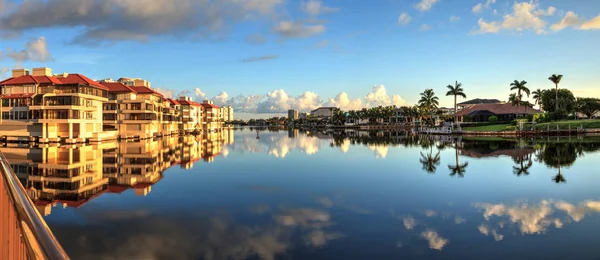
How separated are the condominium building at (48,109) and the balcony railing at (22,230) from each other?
6789 centimetres

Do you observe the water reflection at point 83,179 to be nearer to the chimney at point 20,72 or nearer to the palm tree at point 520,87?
the chimney at point 20,72

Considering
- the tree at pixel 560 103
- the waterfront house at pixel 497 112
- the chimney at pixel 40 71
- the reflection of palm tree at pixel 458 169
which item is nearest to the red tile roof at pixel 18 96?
the chimney at pixel 40 71

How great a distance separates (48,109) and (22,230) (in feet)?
244

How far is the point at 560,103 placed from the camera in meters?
108

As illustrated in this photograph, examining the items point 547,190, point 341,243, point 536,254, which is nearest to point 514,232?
point 536,254

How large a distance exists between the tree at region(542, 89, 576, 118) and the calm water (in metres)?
82.8

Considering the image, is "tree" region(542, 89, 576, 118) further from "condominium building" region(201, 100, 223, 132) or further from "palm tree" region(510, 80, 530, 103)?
"condominium building" region(201, 100, 223, 132)

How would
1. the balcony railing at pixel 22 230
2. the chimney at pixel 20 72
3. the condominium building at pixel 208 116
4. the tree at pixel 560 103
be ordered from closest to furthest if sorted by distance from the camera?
the balcony railing at pixel 22 230
the chimney at pixel 20 72
the tree at pixel 560 103
the condominium building at pixel 208 116

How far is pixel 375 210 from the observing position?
1659 cm

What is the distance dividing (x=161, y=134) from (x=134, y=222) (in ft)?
310

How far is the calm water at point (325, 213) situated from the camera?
1152 centimetres

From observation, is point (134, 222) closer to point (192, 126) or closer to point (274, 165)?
point (274, 165)

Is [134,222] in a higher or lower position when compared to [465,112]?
lower

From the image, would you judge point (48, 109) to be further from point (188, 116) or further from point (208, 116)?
point (208, 116)
